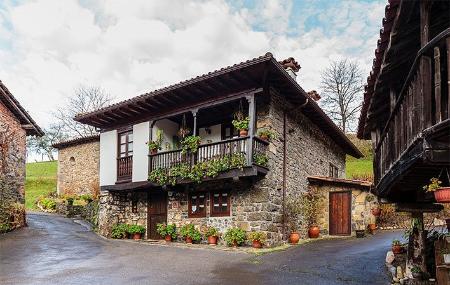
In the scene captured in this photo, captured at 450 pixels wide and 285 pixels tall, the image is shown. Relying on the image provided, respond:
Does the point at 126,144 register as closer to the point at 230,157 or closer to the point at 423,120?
the point at 230,157

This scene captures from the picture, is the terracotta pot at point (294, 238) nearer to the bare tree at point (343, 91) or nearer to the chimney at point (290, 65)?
the chimney at point (290, 65)

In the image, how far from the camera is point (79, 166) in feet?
84.6

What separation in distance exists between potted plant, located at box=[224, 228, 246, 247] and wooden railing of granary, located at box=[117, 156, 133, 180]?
525 cm

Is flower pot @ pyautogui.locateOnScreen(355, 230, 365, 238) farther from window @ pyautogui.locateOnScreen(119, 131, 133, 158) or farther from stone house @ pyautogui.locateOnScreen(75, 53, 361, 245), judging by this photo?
window @ pyautogui.locateOnScreen(119, 131, 133, 158)

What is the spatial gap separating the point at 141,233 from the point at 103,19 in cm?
890

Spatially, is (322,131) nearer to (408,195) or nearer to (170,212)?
(170,212)

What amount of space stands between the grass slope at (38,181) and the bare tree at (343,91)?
25.6 metres

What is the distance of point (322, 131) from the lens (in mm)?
19141

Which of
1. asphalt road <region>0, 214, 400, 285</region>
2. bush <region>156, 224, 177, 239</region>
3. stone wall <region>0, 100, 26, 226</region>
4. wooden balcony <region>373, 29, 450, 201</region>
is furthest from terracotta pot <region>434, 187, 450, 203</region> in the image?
stone wall <region>0, 100, 26, 226</region>

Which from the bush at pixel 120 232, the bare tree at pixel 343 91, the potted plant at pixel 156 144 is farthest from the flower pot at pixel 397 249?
the bare tree at pixel 343 91

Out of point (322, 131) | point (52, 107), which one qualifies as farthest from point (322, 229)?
point (52, 107)

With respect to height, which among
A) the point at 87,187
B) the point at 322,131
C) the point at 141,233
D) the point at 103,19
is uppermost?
the point at 103,19

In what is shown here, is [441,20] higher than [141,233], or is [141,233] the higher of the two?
[441,20]

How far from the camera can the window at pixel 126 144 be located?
16.7m
